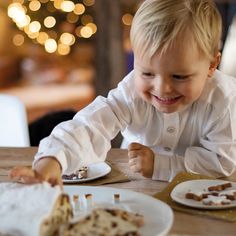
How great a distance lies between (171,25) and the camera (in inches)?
47.3

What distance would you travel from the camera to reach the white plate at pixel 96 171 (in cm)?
122

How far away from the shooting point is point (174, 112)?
Answer: 1362 mm

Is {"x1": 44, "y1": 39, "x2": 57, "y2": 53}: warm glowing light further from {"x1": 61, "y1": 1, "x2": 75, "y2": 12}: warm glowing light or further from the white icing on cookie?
the white icing on cookie

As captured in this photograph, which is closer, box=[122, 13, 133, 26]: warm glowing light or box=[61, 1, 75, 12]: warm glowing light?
box=[122, 13, 133, 26]: warm glowing light

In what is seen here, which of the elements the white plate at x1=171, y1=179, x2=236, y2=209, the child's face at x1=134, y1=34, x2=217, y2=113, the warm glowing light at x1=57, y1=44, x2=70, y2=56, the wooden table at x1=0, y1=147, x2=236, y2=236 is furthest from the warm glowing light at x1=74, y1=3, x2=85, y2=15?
the white plate at x1=171, y1=179, x2=236, y2=209

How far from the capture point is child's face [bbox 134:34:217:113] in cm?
119

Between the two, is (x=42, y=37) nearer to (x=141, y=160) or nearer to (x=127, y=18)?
(x=127, y=18)

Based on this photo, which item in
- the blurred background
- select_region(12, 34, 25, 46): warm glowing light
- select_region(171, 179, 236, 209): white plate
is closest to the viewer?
select_region(171, 179, 236, 209): white plate

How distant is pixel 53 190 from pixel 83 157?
0.39 metres

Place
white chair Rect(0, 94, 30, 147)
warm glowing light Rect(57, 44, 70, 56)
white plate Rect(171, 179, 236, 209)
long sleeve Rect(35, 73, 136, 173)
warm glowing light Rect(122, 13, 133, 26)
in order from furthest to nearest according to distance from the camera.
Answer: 1. warm glowing light Rect(57, 44, 70, 56)
2. warm glowing light Rect(122, 13, 133, 26)
3. white chair Rect(0, 94, 30, 147)
4. long sleeve Rect(35, 73, 136, 173)
5. white plate Rect(171, 179, 236, 209)

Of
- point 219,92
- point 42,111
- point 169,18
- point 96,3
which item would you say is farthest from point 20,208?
point 42,111

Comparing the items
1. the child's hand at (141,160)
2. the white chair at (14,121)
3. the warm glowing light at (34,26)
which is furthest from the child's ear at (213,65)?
the warm glowing light at (34,26)

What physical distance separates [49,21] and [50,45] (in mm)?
332

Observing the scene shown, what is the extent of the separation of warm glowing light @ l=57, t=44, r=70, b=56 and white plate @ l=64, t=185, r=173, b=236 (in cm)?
345
